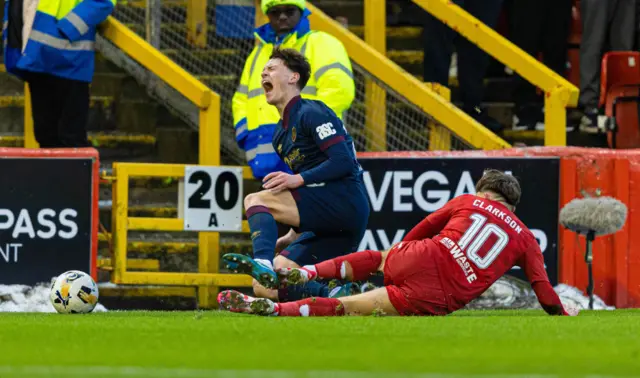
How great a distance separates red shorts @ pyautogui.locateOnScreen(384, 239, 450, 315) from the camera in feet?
26.2

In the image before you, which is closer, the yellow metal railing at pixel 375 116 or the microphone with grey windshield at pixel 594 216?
the microphone with grey windshield at pixel 594 216

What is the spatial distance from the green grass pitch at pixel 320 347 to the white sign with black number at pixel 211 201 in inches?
114

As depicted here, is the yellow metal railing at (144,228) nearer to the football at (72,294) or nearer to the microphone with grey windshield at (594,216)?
the football at (72,294)

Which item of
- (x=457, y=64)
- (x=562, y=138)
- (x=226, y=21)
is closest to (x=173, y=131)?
(x=226, y=21)

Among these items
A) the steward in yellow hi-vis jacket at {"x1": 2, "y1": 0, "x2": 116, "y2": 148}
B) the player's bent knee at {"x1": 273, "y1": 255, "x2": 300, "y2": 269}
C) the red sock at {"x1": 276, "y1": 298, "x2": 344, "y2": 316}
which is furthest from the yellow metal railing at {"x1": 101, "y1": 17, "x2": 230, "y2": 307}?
the red sock at {"x1": 276, "y1": 298, "x2": 344, "y2": 316}

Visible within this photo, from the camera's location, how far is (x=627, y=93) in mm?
12039

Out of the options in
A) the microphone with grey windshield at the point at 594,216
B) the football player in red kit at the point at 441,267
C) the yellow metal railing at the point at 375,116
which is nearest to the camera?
the football player in red kit at the point at 441,267

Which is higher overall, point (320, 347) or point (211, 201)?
point (211, 201)

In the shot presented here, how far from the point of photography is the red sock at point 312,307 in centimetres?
779

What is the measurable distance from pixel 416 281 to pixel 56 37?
3.95 metres

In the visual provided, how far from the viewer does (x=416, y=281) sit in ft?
26.3

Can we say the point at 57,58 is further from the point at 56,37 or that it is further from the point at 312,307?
the point at 312,307

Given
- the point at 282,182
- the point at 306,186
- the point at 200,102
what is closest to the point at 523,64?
the point at 200,102

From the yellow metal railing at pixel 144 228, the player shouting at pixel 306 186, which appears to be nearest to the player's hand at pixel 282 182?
the player shouting at pixel 306 186
